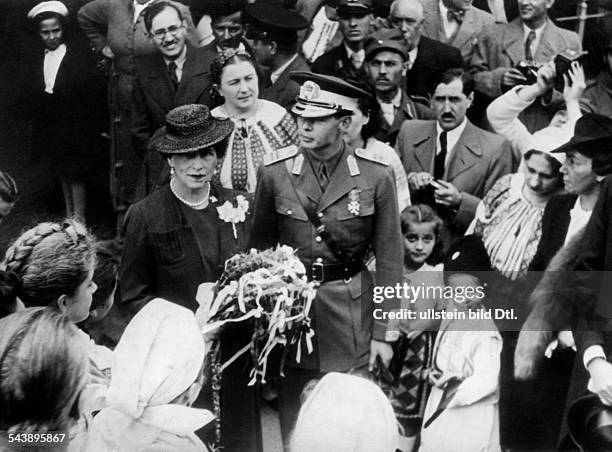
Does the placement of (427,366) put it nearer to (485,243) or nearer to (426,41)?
(485,243)

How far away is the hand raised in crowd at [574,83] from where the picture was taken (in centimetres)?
880

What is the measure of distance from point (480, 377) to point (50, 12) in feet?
12.3

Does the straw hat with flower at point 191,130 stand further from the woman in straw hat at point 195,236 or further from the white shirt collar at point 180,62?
the white shirt collar at point 180,62

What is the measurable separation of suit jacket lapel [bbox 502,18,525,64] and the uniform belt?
169 cm

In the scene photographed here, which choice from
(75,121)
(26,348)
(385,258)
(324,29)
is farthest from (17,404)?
(324,29)

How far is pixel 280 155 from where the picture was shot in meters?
8.84

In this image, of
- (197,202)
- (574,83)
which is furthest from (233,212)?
(574,83)

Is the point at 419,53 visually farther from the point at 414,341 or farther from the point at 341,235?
the point at 414,341

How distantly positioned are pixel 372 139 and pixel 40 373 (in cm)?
260

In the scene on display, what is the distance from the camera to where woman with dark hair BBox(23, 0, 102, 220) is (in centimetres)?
912

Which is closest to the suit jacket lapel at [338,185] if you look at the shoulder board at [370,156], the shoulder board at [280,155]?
the shoulder board at [370,156]

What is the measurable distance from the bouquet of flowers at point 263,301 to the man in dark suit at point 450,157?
98 cm

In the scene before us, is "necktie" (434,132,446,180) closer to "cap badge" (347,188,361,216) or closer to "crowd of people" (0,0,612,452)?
"crowd of people" (0,0,612,452)

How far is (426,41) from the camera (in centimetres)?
887
